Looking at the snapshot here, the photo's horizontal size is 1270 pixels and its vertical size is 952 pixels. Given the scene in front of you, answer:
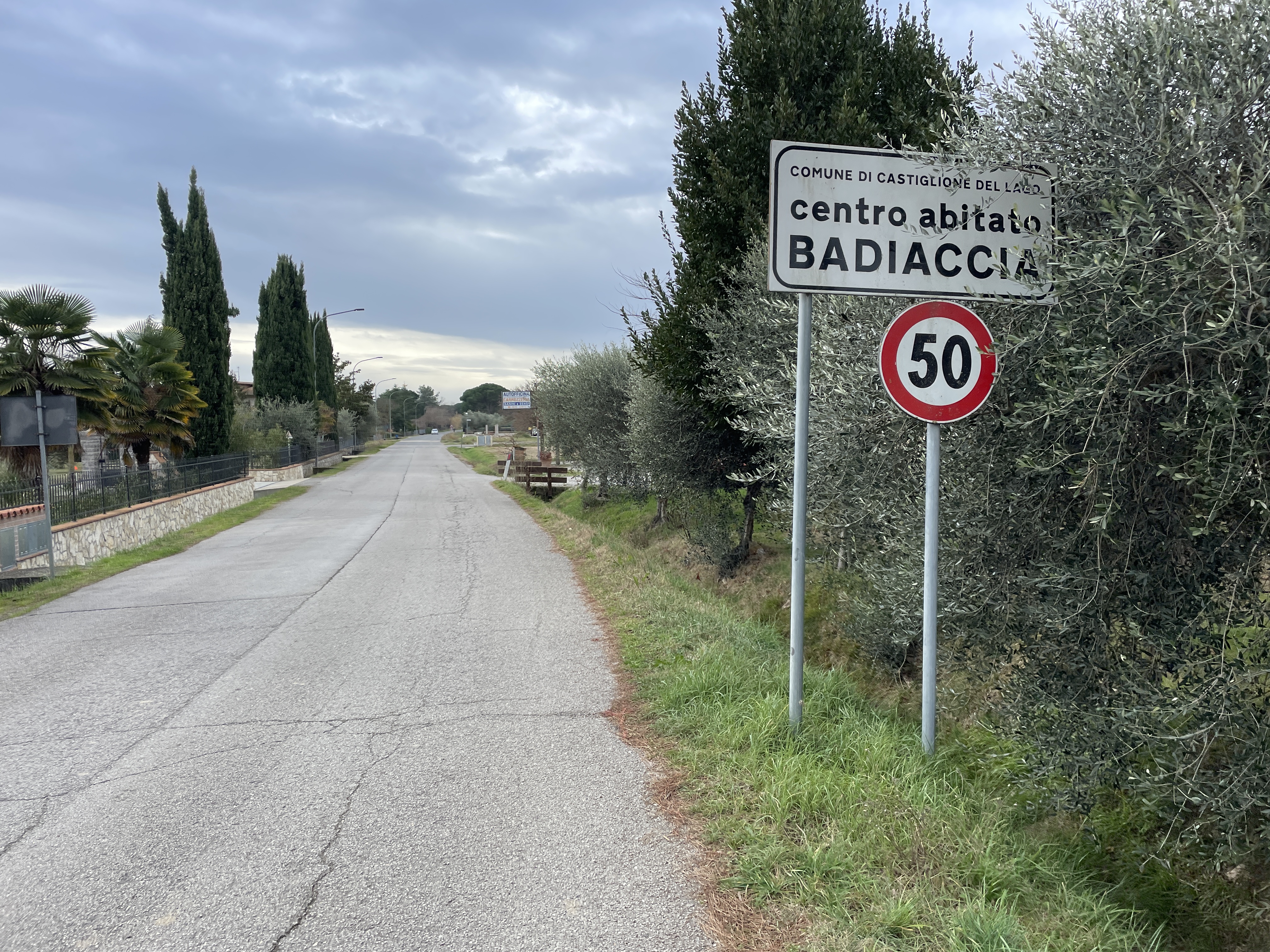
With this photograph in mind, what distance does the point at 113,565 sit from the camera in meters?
13.1

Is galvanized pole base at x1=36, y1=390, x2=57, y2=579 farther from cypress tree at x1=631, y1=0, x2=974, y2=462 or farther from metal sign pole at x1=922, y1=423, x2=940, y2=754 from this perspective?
metal sign pole at x1=922, y1=423, x2=940, y2=754

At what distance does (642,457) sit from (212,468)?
46.8 feet

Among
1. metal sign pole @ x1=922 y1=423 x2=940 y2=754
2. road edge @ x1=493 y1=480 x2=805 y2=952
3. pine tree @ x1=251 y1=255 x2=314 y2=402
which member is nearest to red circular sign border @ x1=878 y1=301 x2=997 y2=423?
metal sign pole @ x1=922 y1=423 x2=940 y2=754

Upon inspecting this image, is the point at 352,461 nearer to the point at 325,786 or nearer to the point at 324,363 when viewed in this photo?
the point at 324,363

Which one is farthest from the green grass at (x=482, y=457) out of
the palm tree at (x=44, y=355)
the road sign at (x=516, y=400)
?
the palm tree at (x=44, y=355)

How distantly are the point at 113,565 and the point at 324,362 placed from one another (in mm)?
46904

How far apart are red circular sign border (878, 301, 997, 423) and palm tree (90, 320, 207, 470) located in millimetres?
20079

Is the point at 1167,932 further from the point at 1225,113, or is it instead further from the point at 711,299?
the point at 711,299

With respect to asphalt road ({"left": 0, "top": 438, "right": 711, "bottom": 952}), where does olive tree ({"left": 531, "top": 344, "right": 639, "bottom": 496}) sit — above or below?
above

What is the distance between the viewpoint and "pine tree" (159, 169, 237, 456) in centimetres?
2539

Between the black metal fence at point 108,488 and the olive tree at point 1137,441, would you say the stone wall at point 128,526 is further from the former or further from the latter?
the olive tree at point 1137,441

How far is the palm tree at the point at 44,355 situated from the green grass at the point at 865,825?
13741 mm

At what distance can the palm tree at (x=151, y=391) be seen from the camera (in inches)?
793

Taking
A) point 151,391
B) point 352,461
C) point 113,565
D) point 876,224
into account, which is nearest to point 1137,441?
point 876,224
